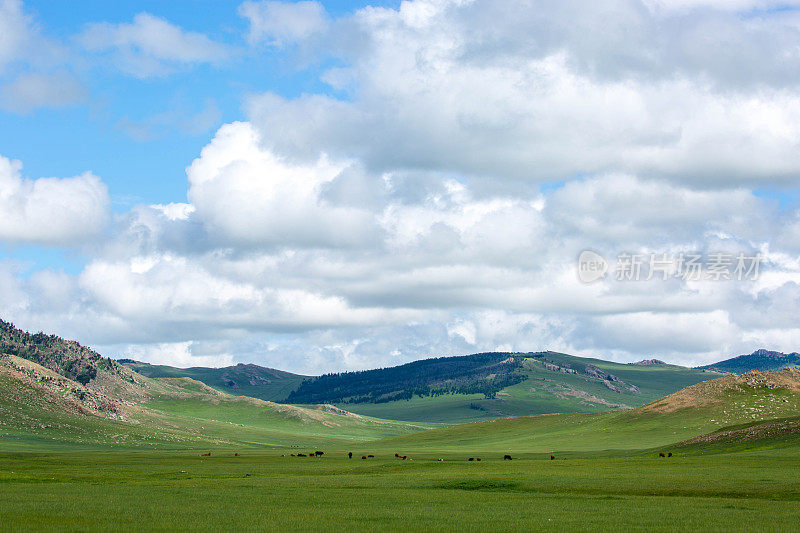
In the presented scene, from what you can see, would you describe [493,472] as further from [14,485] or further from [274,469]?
[14,485]

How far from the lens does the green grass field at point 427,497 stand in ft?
176

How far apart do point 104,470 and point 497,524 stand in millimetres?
78771

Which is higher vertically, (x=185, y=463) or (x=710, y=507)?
(x=710, y=507)

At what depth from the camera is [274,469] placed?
117 metres

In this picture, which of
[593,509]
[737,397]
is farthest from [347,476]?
[737,397]

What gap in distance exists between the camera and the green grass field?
5359 centimetres

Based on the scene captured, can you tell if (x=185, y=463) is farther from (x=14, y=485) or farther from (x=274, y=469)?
(x=14, y=485)

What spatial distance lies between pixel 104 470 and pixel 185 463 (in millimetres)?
21388

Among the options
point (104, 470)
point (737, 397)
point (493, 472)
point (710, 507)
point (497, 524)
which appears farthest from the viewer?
point (737, 397)

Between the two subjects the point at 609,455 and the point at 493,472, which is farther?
the point at 609,455

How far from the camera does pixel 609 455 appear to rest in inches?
5399

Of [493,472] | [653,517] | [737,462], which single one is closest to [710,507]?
[653,517]

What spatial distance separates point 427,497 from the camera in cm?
7200

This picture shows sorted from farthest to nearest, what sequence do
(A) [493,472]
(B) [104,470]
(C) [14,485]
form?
(B) [104,470]
(A) [493,472]
(C) [14,485]
